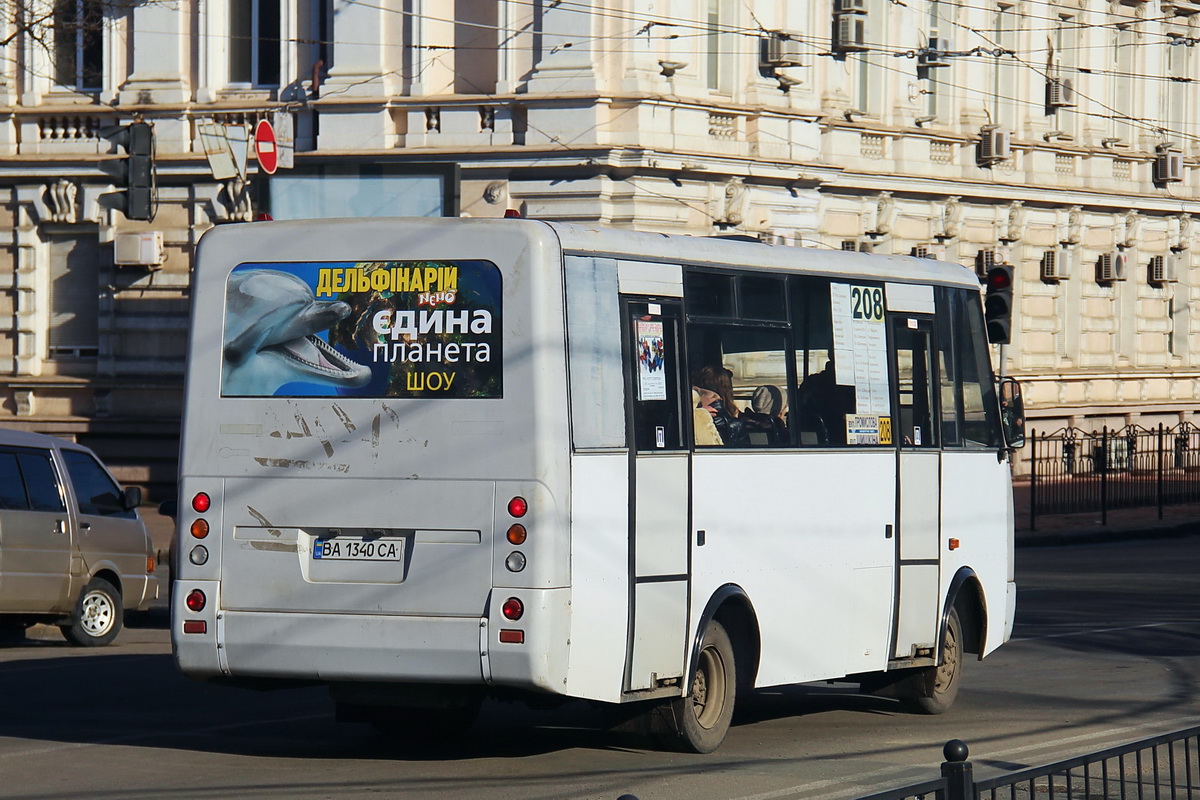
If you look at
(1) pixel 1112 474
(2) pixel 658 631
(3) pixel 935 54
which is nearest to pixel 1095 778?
(2) pixel 658 631

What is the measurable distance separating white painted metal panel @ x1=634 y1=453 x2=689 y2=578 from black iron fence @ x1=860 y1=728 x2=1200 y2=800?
11.4 feet

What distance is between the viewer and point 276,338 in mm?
10000

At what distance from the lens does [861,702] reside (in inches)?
518

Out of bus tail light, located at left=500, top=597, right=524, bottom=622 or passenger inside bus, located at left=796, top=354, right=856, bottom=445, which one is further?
passenger inside bus, located at left=796, top=354, right=856, bottom=445

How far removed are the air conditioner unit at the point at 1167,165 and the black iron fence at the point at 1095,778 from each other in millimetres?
36312

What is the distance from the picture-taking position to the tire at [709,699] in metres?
10.3

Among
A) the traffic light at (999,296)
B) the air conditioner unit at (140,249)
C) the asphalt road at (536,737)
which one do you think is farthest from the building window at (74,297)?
the traffic light at (999,296)

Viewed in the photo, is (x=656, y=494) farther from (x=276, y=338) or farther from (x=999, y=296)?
(x=999, y=296)

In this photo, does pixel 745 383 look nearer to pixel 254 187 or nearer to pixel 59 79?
pixel 254 187

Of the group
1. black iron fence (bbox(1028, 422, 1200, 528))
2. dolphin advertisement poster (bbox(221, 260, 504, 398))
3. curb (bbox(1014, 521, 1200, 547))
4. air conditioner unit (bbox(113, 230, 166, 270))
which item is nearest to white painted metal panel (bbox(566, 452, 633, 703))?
dolphin advertisement poster (bbox(221, 260, 504, 398))

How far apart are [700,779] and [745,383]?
237 cm

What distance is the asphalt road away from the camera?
9.39m

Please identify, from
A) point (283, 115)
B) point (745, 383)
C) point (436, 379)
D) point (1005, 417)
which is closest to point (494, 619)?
point (436, 379)

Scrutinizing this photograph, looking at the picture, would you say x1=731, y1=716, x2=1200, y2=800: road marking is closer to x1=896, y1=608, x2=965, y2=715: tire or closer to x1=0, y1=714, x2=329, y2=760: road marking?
x1=896, y1=608, x2=965, y2=715: tire
